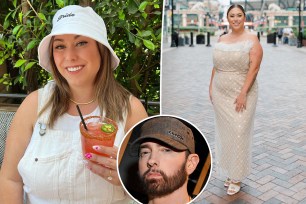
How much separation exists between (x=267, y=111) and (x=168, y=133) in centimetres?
158

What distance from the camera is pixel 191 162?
0.80m

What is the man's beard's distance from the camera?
796 mm

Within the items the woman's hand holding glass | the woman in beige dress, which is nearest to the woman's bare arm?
the woman's hand holding glass

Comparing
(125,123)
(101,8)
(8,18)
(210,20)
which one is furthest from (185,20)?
(8,18)

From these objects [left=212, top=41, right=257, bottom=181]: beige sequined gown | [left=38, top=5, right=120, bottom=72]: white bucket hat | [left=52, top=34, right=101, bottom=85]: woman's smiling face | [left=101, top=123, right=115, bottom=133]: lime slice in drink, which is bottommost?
[left=212, top=41, right=257, bottom=181]: beige sequined gown

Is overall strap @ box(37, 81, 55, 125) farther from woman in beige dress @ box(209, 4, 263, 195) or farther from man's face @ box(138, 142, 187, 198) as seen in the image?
woman in beige dress @ box(209, 4, 263, 195)

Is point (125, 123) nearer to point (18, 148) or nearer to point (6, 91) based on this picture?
point (18, 148)

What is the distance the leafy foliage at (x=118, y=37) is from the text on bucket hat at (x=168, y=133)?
0.60m

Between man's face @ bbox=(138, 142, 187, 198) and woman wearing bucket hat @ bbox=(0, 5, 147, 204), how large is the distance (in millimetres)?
240

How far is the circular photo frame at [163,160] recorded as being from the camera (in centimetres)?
78

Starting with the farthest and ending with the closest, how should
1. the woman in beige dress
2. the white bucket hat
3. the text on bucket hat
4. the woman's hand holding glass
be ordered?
the woman in beige dress → the white bucket hat → the woman's hand holding glass → the text on bucket hat

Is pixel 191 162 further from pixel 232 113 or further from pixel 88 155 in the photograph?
pixel 232 113

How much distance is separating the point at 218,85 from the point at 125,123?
987mm

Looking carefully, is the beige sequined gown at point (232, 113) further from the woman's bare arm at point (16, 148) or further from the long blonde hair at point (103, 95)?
the woman's bare arm at point (16, 148)
